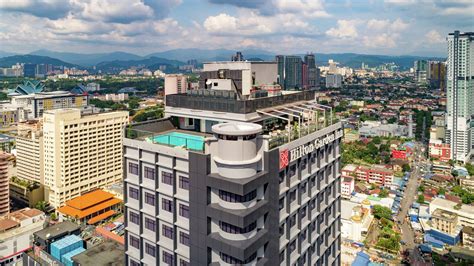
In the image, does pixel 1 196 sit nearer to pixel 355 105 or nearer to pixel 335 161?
pixel 335 161

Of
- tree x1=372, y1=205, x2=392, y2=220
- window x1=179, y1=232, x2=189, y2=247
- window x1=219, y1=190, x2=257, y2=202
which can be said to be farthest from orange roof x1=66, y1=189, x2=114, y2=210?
window x1=219, y1=190, x2=257, y2=202

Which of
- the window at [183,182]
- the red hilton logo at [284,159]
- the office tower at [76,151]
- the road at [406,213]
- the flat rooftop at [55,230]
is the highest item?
the red hilton logo at [284,159]

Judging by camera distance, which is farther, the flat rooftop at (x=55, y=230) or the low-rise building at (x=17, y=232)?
the low-rise building at (x=17, y=232)

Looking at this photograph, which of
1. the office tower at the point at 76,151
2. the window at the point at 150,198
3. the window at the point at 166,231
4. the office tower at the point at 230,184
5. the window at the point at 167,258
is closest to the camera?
the office tower at the point at 230,184

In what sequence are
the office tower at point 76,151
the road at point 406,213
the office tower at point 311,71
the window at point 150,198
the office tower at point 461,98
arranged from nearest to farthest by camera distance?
the window at point 150,198, the road at point 406,213, the office tower at point 76,151, the office tower at point 461,98, the office tower at point 311,71

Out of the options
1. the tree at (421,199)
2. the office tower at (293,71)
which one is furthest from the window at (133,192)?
the office tower at (293,71)

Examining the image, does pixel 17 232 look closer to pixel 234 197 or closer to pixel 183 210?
pixel 183 210

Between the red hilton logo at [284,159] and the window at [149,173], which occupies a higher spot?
the red hilton logo at [284,159]

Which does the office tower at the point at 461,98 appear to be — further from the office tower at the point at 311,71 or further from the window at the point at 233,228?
the office tower at the point at 311,71
